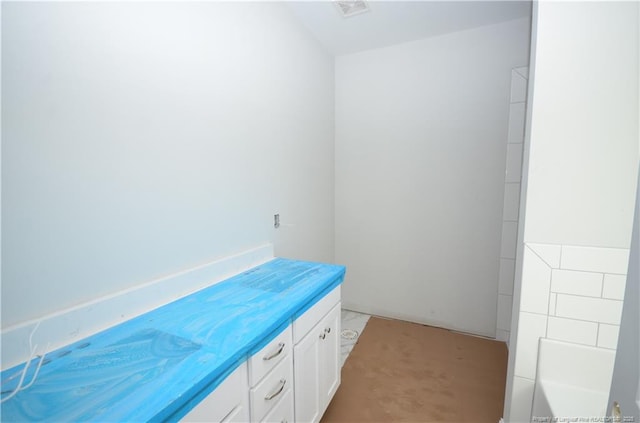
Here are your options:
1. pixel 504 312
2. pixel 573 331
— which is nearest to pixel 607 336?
pixel 573 331

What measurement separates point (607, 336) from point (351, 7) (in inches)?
93.3

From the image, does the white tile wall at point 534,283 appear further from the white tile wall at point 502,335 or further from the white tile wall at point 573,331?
the white tile wall at point 502,335

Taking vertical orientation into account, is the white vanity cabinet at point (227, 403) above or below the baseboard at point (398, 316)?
above

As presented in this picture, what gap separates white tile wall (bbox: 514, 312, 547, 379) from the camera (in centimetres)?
124

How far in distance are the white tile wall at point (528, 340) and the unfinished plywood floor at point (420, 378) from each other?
0.54 m

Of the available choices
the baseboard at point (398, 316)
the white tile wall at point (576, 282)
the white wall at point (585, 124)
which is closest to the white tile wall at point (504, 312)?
the baseboard at point (398, 316)

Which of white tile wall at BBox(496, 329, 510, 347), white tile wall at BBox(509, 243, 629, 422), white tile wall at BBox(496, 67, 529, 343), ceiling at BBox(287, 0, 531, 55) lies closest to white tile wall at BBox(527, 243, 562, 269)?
white tile wall at BBox(509, 243, 629, 422)

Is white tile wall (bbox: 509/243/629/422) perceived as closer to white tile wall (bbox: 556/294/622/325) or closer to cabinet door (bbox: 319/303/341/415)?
white tile wall (bbox: 556/294/622/325)

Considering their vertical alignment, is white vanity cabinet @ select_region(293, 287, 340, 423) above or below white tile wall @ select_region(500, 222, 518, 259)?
below

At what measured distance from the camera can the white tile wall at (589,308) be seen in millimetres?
1138

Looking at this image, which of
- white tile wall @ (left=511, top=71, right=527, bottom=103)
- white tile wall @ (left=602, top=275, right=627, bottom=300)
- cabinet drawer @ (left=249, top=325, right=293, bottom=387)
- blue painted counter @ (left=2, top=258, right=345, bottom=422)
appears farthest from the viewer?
white tile wall @ (left=511, top=71, right=527, bottom=103)

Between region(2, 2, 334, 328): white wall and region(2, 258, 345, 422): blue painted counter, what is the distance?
6.9 inches

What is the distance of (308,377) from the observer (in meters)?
1.29

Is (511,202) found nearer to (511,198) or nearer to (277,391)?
(511,198)
